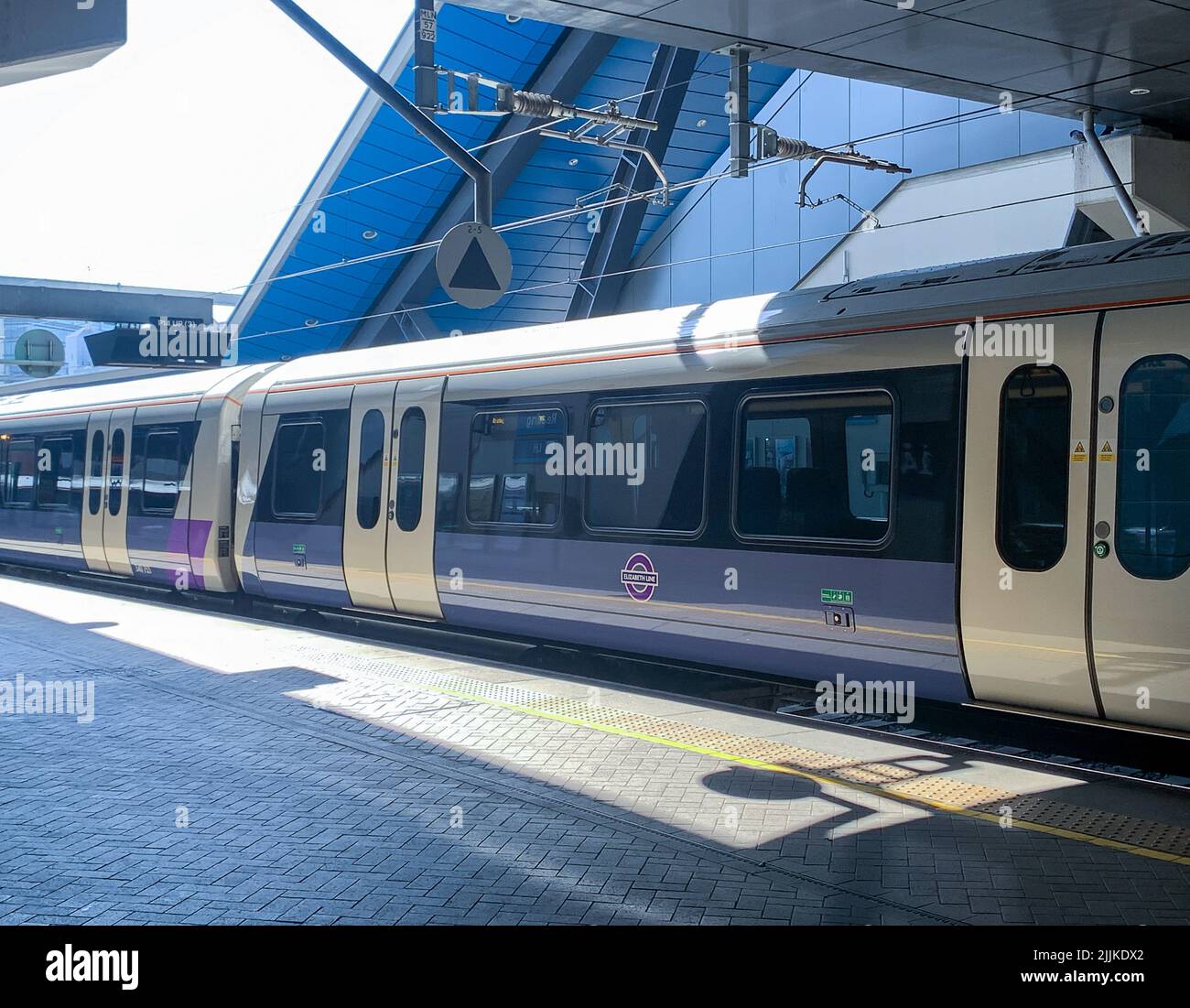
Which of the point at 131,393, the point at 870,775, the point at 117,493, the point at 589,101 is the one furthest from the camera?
the point at 589,101

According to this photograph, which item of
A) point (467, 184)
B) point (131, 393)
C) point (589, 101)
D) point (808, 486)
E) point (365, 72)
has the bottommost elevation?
point (808, 486)

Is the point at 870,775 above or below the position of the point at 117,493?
below

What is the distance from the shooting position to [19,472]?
2120 centimetres

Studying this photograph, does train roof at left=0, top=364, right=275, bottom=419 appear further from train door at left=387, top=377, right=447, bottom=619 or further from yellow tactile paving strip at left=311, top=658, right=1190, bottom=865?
yellow tactile paving strip at left=311, top=658, right=1190, bottom=865

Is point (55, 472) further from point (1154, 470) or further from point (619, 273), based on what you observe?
point (1154, 470)

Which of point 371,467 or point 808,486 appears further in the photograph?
point 371,467

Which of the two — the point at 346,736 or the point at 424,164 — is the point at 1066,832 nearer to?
the point at 346,736

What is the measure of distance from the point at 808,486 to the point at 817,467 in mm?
151

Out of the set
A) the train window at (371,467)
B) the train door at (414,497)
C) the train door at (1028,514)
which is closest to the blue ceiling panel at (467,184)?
the train window at (371,467)

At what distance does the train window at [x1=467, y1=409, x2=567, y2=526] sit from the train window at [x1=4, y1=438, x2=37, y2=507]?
1176 centimetres

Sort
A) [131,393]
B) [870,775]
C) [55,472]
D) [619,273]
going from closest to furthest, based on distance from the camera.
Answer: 1. [870,775]
2. [131,393]
3. [55,472]
4. [619,273]

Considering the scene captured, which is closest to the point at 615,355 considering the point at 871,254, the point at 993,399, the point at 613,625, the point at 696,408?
the point at 696,408

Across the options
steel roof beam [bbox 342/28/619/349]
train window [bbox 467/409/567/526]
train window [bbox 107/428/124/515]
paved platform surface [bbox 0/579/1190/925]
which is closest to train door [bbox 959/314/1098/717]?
paved platform surface [bbox 0/579/1190/925]

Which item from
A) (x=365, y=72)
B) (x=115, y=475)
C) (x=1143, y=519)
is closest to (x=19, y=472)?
(x=115, y=475)
